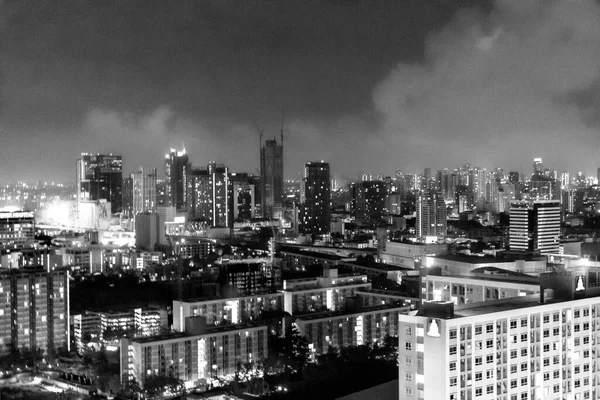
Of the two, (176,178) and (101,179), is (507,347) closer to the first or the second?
(101,179)

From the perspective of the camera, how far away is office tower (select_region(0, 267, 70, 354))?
7348 millimetres

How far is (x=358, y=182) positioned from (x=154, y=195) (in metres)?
5.28

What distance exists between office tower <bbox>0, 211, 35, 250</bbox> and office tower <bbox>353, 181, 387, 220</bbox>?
9784 mm

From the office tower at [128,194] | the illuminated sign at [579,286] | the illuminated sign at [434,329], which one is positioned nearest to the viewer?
the illuminated sign at [434,329]

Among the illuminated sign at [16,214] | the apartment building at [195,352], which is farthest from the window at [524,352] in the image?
the illuminated sign at [16,214]

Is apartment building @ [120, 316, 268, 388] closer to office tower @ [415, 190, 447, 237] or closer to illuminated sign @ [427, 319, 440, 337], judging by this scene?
illuminated sign @ [427, 319, 440, 337]

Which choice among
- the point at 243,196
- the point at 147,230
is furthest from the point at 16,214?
the point at 243,196

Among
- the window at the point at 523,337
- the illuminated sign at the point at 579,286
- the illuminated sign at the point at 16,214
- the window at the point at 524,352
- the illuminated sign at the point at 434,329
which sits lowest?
the window at the point at 524,352

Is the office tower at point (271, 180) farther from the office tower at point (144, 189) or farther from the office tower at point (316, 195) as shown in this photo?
the office tower at point (144, 189)

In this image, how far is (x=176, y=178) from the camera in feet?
68.5

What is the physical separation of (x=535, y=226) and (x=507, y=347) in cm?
963

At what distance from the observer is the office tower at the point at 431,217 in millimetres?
16234

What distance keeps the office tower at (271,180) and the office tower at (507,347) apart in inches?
566

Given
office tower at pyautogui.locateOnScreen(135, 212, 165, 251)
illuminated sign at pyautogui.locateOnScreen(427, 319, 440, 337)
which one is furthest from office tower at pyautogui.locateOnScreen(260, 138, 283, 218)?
illuminated sign at pyautogui.locateOnScreen(427, 319, 440, 337)
